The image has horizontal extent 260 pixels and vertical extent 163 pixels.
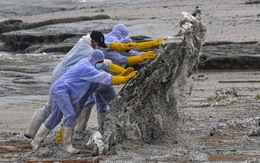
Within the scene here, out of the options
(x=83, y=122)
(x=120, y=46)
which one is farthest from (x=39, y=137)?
(x=120, y=46)

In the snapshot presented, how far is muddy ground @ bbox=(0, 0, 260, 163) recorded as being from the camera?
12.4 meters

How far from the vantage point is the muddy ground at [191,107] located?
12352 millimetres

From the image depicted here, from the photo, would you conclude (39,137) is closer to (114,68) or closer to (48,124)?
(48,124)

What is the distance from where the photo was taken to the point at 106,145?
1232 cm

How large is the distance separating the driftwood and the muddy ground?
0.93 feet

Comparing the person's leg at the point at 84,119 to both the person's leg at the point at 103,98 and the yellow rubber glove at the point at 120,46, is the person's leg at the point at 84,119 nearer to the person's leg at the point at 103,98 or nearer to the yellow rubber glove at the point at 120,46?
the person's leg at the point at 103,98

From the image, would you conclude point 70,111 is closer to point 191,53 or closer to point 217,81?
point 191,53

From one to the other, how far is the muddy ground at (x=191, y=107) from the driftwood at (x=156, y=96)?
0.28 m

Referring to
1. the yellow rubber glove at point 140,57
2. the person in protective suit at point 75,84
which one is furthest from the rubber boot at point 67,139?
the yellow rubber glove at point 140,57

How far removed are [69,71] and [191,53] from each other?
2.25m

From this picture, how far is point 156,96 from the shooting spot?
1370 cm

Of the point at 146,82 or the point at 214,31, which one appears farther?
the point at 214,31

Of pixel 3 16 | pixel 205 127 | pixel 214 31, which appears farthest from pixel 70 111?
pixel 3 16

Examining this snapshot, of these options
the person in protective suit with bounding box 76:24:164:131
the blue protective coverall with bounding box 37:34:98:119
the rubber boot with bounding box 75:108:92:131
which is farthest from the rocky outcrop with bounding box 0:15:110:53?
the blue protective coverall with bounding box 37:34:98:119
